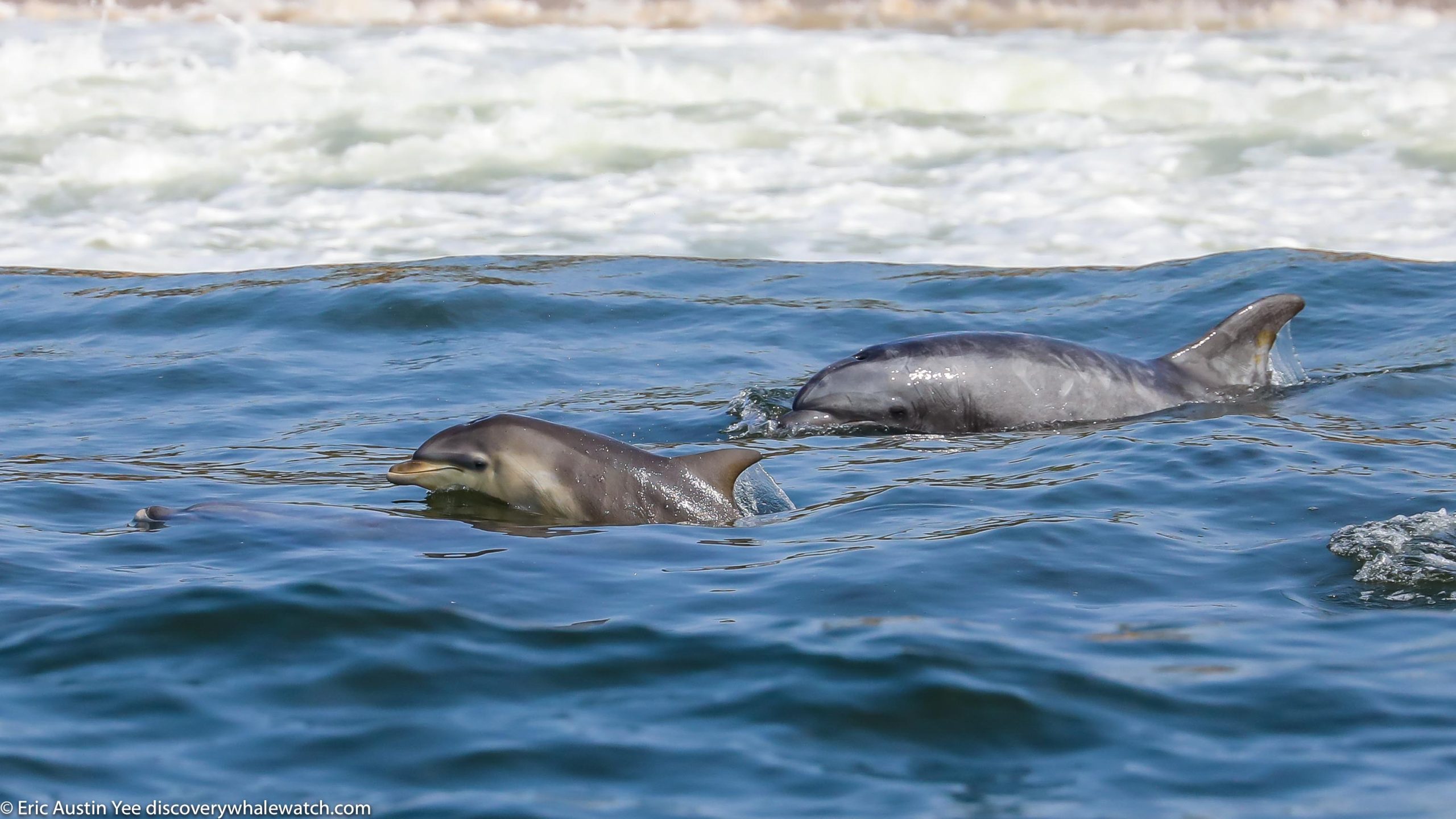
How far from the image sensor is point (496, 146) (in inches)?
786

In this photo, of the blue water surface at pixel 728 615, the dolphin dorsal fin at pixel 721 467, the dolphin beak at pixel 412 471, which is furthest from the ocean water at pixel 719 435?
the dolphin dorsal fin at pixel 721 467

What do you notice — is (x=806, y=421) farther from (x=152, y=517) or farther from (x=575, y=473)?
(x=152, y=517)

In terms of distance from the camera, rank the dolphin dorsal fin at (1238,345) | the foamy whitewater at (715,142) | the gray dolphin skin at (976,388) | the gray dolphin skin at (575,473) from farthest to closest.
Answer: the foamy whitewater at (715,142) < the dolphin dorsal fin at (1238,345) < the gray dolphin skin at (976,388) < the gray dolphin skin at (575,473)

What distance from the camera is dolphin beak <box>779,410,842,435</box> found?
29.5ft

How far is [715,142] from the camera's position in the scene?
782 inches

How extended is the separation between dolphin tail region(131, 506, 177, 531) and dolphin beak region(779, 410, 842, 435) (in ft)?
11.0

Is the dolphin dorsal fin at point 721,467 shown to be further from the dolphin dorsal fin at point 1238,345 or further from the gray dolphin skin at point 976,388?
the dolphin dorsal fin at point 1238,345

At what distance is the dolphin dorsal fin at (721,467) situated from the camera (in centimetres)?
691

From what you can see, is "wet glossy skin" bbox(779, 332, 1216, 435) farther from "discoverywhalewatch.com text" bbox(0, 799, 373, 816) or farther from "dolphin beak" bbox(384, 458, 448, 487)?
"discoverywhalewatch.com text" bbox(0, 799, 373, 816)

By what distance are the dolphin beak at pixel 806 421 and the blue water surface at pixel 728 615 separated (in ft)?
0.66

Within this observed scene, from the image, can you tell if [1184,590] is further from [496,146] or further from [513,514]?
[496,146]

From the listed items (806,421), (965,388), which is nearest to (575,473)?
(806,421)

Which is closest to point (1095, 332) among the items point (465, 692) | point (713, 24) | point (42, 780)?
point (465, 692)

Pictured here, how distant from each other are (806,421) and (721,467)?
7.03 feet
